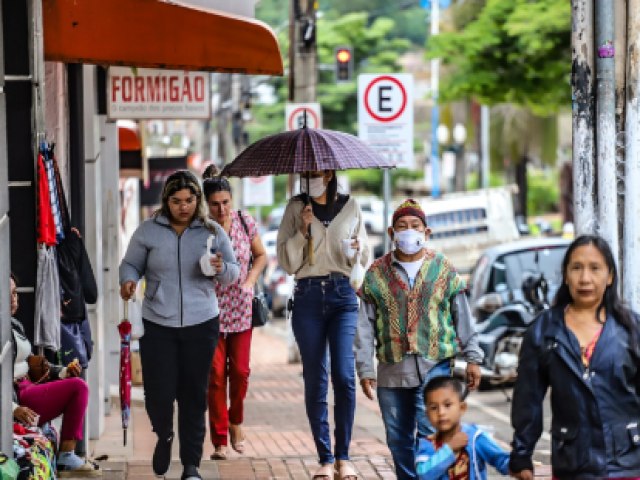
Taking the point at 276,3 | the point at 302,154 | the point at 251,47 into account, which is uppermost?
the point at 276,3

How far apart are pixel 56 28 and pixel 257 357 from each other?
13742 millimetres

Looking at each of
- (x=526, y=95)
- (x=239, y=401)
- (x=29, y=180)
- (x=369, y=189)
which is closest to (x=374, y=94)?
(x=239, y=401)

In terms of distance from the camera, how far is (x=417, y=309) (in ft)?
24.8

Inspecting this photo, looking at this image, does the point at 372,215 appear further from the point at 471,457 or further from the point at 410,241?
the point at 471,457

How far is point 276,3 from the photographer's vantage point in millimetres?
67312

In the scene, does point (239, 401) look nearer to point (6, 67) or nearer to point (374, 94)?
point (6, 67)

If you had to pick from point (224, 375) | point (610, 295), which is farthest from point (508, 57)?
point (610, 295)

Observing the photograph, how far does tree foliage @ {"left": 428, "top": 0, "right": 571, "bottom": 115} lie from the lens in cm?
2419

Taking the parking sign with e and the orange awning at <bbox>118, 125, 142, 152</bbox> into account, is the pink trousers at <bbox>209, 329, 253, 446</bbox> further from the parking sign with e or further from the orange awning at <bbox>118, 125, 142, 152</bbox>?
the orange awning at <bbox>118, 125, 142, 152</bbox>

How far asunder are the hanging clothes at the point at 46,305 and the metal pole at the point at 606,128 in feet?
9.94

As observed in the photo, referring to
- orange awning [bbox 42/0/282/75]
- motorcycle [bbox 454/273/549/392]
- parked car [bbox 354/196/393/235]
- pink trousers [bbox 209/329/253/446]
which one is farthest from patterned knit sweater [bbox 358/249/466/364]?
parked car [bbox 354/196/393/235]

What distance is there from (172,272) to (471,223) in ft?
60.6

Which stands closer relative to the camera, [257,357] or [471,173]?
[257,357]

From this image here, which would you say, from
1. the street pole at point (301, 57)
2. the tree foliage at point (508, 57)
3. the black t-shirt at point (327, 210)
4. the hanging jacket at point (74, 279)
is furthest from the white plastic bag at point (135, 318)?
the tree foliage at point (508, 57)
